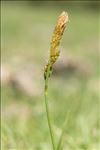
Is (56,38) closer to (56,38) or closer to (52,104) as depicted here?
(56,38)

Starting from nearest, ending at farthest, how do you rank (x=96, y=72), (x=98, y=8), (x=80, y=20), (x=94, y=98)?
(x=94, y=98) → (x=96, y=72) → (x=80, y=20) → (x=98, y=8)

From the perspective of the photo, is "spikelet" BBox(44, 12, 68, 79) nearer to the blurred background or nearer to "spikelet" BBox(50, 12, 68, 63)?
"spikelet" BBox(50, 12, 68, 63)

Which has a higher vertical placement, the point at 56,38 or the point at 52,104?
the point at 56,38

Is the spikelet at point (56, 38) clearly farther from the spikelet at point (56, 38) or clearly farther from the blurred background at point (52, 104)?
the blurred background at point (52, 104)

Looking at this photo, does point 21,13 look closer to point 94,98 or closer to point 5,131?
point 94,98

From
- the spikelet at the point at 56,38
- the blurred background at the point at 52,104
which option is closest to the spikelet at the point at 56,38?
the spikelet at the point at 56,38

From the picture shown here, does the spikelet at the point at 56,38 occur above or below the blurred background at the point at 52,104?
above

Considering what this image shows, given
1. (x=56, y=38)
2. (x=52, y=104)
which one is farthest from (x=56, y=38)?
(x=52, y=104)

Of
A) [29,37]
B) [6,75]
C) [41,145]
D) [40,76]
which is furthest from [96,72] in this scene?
[29,37]

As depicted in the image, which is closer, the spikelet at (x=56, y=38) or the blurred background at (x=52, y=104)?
the spikelet at (x=56, y=38)

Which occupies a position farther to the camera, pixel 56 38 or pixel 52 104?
pixel 52 104

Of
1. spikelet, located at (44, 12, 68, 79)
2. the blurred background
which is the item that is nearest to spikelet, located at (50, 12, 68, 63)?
spikelet, located at (44, 12, 68, 79)
